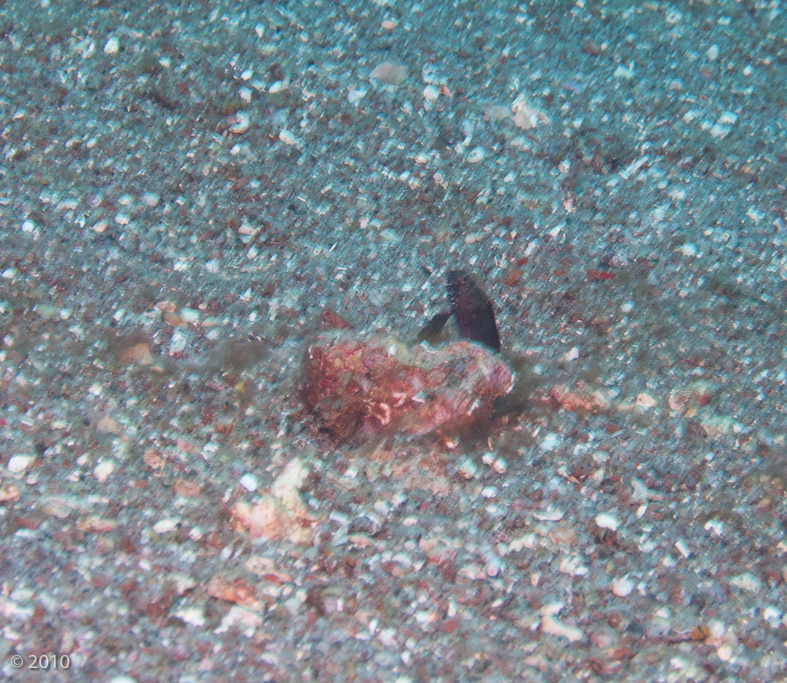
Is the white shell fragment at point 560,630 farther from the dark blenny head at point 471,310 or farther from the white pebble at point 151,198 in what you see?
the white pebble at point 151,198

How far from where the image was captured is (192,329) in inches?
74.3

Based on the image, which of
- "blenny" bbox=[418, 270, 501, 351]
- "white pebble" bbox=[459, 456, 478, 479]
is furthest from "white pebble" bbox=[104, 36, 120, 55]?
"white pebble" bbox=[459, 456, 478, 479]

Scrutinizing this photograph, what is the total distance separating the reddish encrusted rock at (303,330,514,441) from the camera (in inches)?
68.4

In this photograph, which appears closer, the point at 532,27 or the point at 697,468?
the point at 697,468

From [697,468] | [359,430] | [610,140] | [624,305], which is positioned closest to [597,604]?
[697,468]

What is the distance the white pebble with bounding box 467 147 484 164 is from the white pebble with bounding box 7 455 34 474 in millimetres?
1564

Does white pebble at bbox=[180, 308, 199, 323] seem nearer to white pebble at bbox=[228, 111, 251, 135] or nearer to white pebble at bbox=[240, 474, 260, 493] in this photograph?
white pebble at bbox=[240, 474, 260, 493]

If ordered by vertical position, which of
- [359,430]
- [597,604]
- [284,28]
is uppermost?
[284,28]

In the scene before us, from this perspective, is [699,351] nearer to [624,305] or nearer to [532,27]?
[624,305]

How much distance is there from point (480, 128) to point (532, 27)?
0.54 meters

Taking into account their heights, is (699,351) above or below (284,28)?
below

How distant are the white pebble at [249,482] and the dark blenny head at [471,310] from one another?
2.32ft

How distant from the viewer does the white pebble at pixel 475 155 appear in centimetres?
215

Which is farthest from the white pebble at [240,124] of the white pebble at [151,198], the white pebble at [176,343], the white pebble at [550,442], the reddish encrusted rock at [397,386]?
the white pebble at [550,442]
